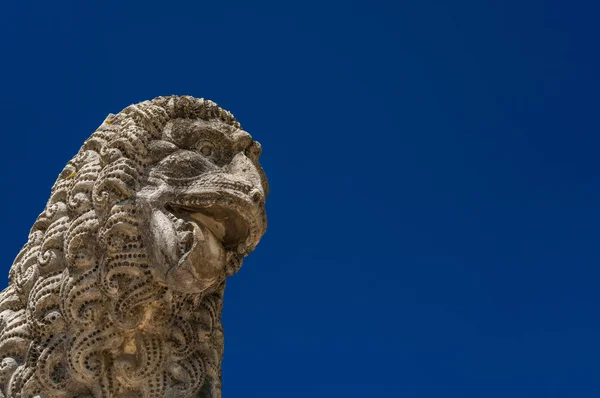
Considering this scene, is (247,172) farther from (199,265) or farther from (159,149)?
(199,265)

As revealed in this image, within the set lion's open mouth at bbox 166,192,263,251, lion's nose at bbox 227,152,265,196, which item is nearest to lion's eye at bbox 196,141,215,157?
lion's nose at bbox 227,152,265,196

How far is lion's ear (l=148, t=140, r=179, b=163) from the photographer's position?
4574 mm

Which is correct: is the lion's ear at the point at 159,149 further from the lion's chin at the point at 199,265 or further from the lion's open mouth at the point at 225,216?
the lion's chin at the point at 199,265

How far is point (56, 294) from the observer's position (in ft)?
14.1

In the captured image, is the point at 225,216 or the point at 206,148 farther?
the point at 206,148

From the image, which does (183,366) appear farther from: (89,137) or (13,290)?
(89,137)

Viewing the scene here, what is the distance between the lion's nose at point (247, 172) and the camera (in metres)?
4.46

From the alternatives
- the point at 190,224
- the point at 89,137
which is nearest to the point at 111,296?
the point at 190,224

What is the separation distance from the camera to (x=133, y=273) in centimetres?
423

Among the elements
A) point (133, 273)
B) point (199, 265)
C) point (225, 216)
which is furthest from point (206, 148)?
point (133, 273)

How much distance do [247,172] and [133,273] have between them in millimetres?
950

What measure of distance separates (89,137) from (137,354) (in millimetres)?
1559

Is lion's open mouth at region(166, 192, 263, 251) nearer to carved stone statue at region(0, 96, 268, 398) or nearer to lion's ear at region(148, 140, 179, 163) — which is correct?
carved stone statue at region(0, 96, 268, 398)

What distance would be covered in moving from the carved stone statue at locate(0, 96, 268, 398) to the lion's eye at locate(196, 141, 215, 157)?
18 millimetres
